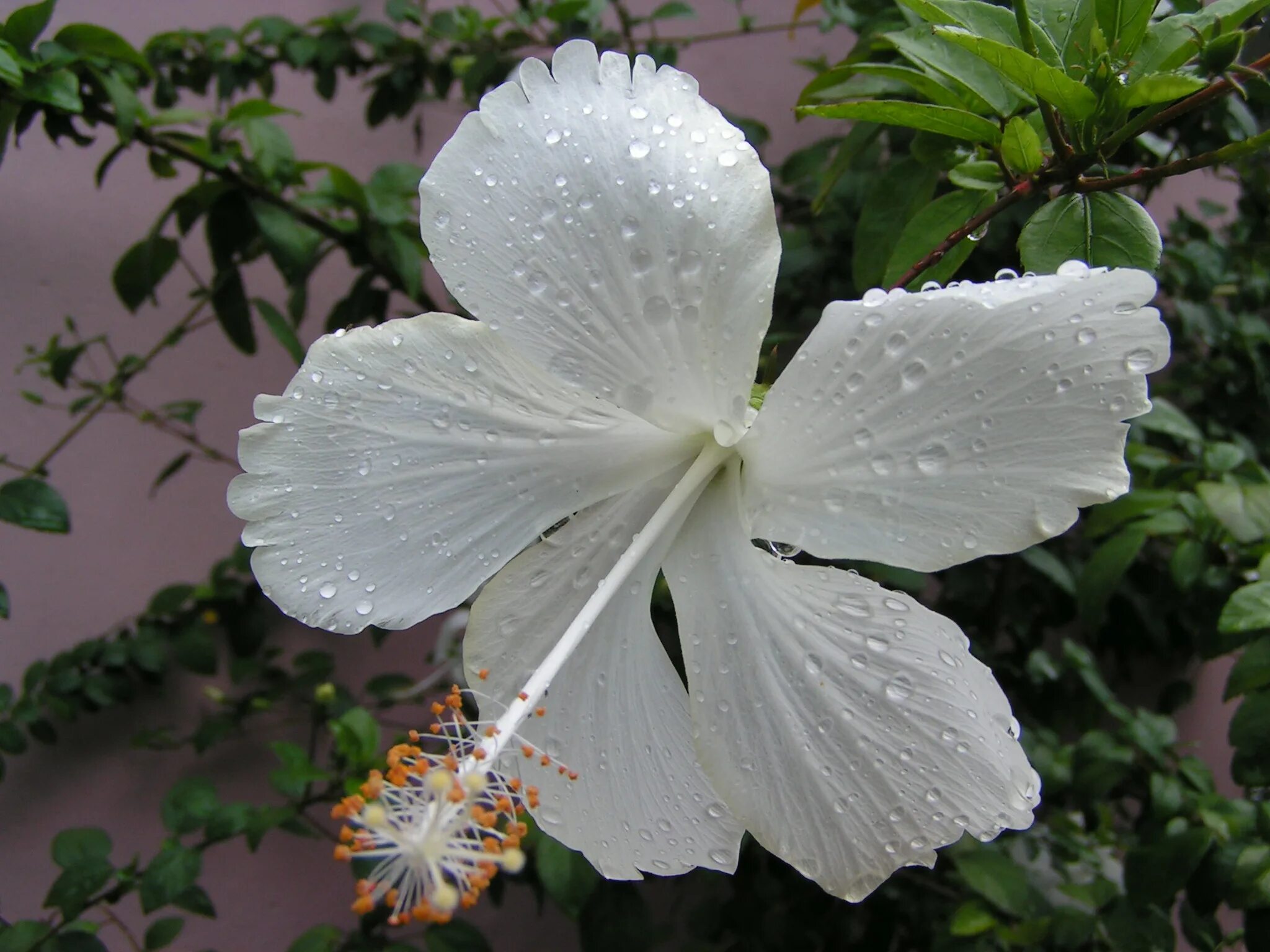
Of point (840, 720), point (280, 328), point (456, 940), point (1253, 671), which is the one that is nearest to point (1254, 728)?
point (1253, 671)

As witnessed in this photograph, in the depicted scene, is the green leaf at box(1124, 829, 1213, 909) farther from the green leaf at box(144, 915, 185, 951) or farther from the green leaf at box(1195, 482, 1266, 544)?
the green leaf at box(144, 915, 185, 951)

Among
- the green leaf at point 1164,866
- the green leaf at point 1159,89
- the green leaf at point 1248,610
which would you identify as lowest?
the green leaf at point 1164,866

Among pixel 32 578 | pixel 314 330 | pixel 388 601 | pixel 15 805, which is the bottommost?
pixel 15 805

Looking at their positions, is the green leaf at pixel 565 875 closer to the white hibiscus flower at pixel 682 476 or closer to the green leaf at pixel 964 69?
the white hibiscus flower at pixel 682 476

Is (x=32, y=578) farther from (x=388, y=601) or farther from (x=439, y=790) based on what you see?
(x=439, y=790)

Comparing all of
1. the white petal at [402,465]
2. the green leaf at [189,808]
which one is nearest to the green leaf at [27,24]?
the white petal at [402,465]

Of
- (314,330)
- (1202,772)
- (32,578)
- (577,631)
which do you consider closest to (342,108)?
(314,330)
